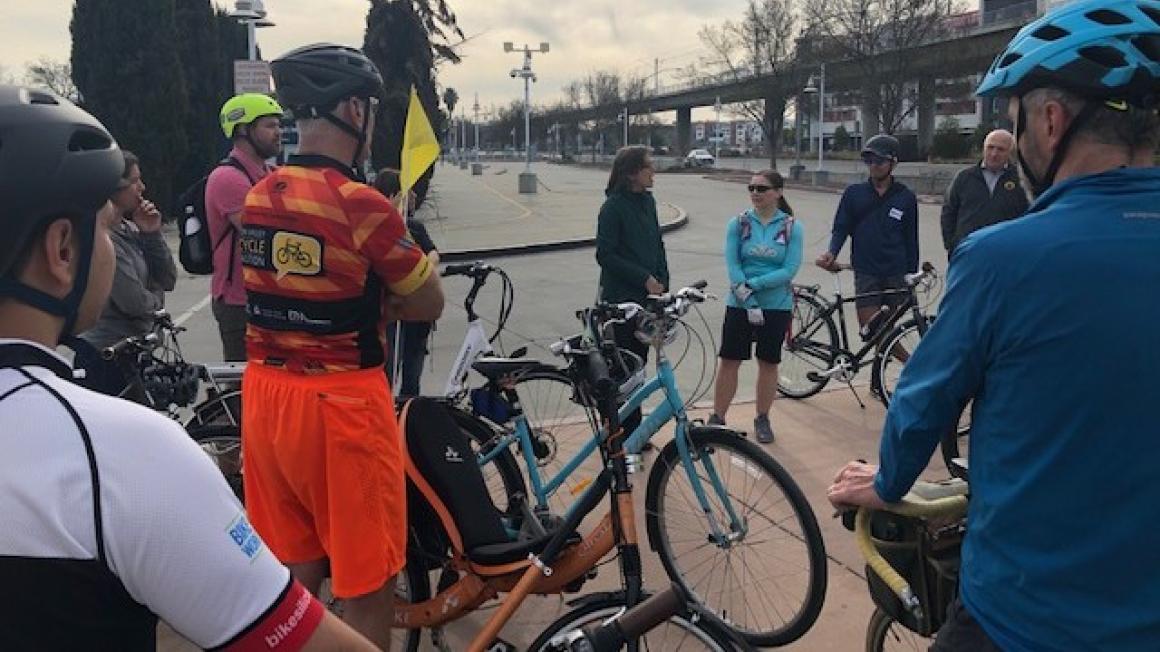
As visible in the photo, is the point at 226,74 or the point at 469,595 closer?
the point at 469,595

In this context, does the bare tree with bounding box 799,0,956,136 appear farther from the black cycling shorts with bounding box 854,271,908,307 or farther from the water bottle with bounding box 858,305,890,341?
the water bottle with bounding box 858,305,890,341

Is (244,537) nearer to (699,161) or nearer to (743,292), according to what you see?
(743,292)

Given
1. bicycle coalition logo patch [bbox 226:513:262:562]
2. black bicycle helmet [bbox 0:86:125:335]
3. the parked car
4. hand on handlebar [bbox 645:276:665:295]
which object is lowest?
hand on handlebar [bbox 645:276:665:295]

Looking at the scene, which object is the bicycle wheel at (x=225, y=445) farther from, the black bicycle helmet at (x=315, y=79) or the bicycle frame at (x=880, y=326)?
the bicycle frame at (x=880, y=326)

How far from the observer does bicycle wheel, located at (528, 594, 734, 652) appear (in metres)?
2.34

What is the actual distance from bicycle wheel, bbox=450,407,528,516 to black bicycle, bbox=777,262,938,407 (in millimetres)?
3211

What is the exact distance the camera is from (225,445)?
13.9 feet

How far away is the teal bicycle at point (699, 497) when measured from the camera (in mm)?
3369

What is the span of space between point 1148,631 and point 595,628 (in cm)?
97

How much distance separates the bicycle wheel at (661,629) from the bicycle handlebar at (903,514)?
0.58 meters

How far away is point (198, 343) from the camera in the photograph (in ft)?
29.4

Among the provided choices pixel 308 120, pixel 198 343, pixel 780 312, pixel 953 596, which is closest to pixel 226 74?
pixel 198 343

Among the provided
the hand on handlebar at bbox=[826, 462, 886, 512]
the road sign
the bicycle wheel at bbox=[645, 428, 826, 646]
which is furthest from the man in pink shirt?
the road sign

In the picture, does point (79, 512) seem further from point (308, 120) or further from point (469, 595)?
point (469, 595)
